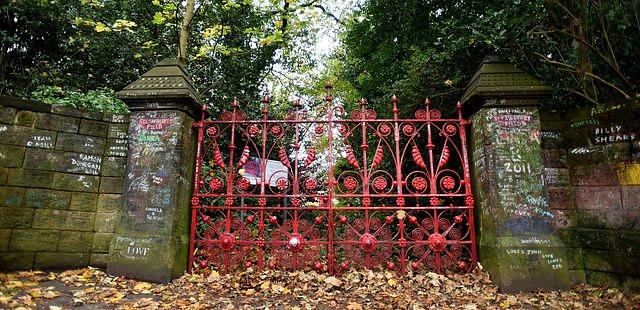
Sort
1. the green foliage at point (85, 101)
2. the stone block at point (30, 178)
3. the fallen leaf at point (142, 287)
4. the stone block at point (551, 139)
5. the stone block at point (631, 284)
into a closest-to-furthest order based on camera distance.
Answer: the stone block at point (631, 284) < the fallen leaf at point (142, 287) < the stone block at point (30, 178) < the stone block at point (551, 139) < the green foliage at point (85, 101)

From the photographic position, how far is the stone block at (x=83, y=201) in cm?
441

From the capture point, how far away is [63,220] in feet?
14.3

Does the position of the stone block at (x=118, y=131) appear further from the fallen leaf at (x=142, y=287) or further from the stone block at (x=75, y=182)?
the fallen leaf at (x=142, y=287)

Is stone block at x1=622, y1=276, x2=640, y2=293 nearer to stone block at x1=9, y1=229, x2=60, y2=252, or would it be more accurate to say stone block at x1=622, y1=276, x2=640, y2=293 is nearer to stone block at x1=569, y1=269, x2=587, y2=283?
stone block at x1=569, y1=269, x2=587, y2=283

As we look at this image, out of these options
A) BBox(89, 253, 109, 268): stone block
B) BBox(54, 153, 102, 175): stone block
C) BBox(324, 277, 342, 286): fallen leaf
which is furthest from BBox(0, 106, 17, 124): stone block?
BBox(324, 277, 342, 286): fallen leaf

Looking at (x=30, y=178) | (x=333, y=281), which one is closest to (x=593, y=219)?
(x=333, y=281)

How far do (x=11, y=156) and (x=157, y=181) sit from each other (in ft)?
5.45

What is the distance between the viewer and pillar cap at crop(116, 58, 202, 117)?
4.53 meters

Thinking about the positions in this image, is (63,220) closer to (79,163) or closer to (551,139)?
(79,163)

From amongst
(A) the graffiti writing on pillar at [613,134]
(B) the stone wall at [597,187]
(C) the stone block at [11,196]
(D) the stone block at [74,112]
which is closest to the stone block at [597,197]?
(B) the stone wall at [597,187]

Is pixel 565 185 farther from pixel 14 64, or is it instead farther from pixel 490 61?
pixel 14 64

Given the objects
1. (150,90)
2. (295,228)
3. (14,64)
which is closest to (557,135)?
(295,228)

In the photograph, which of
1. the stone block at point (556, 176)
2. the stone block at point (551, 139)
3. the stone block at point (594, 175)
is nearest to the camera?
the stone block at point (594, 175)

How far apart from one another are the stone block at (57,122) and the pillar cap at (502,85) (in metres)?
4.93
